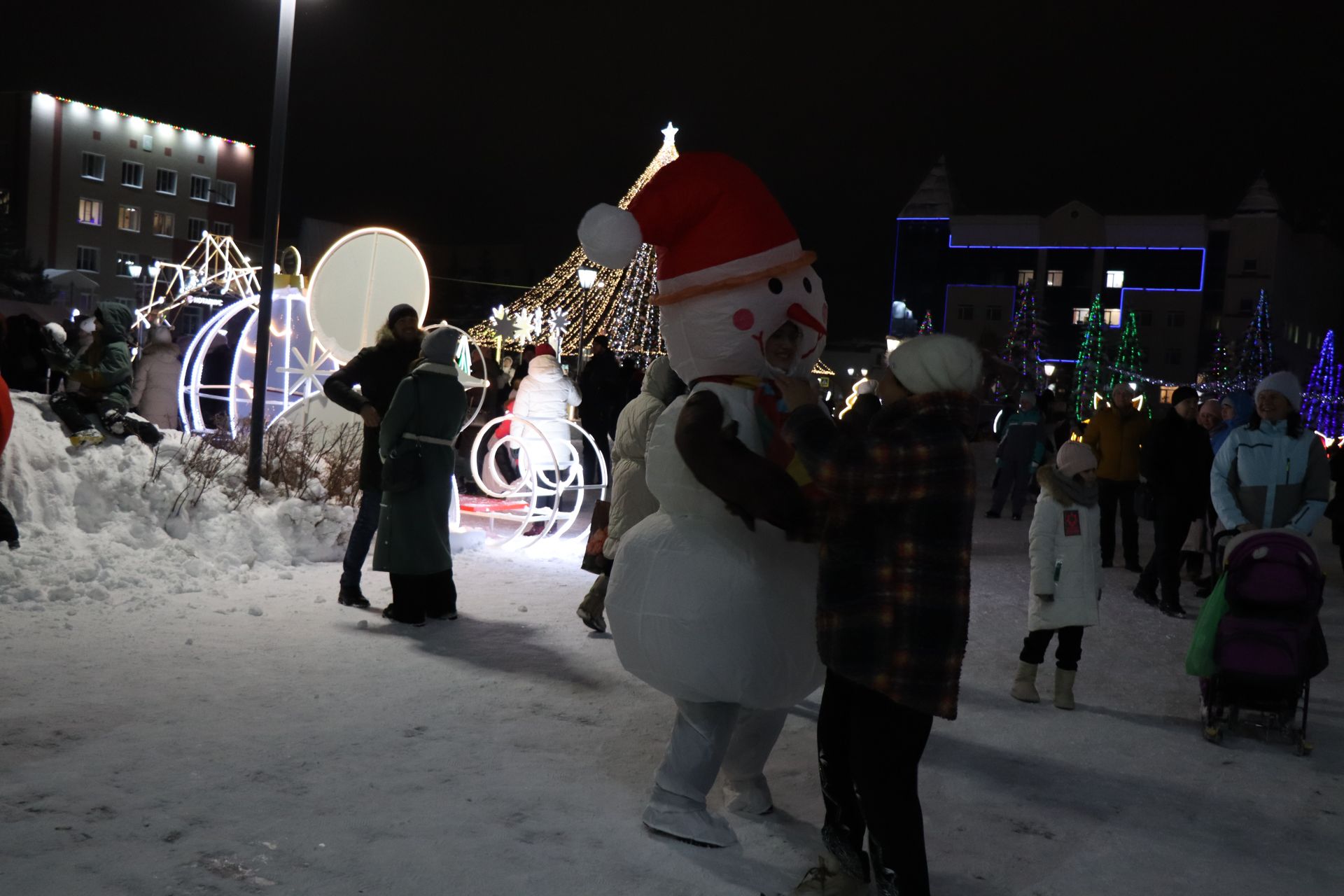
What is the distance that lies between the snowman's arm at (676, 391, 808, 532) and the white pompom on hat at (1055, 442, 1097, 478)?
303 cm

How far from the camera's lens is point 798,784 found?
4.63 meters

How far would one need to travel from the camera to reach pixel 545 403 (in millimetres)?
11328

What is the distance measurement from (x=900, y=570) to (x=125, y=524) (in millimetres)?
6397

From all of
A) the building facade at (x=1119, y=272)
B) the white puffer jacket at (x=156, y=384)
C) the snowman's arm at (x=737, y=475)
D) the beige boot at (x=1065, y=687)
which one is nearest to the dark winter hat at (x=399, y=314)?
the snowman's arm at (x=737, y=475)

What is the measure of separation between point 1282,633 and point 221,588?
20.1 ft

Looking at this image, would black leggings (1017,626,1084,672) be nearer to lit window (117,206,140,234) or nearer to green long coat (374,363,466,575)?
green long coat (374,363,466,575)

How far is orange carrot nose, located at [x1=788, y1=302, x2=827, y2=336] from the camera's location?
4.22 metres

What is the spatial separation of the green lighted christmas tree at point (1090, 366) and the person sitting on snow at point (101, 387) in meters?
30.7

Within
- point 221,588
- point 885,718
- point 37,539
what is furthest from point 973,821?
point 37,539

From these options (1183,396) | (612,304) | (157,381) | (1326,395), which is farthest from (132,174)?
(1183,396)

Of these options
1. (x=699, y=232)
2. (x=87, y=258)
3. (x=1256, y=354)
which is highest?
(x=87, y=258)

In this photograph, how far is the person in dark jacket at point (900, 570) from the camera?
3.19 meters

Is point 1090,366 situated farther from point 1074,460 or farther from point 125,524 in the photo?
point 125,524

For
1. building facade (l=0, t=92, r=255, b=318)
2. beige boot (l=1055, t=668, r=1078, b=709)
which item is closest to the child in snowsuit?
beige boot (l=1055, t=668, r=1078, b=709)
